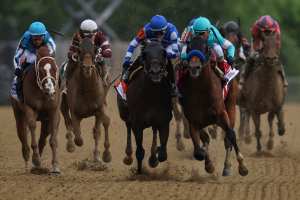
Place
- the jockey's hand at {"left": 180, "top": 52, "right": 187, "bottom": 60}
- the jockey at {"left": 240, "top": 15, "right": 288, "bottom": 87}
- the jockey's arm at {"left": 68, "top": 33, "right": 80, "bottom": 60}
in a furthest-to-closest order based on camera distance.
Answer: the jockey at {"left": 240, "top": 15, "right": 288, "bottom": 87}
the jockey's arm at {"left": 68, "top": 33, "right": 80, "bottom": 60}
the jockey's hand at {"left": 180, "top": 52, "right": 187, "bottom": 60}

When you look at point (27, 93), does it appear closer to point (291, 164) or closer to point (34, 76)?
point (34, 76)

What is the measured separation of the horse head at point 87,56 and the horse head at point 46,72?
0.55 m

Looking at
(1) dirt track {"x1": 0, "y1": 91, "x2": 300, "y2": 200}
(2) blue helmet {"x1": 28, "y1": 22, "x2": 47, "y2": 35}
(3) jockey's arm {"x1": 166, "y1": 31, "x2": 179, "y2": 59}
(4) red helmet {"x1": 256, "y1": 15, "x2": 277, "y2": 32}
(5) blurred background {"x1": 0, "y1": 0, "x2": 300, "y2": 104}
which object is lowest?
(1) dirt track {"x1": 0, "y1": 91, "x2": 300, "y2": 200}

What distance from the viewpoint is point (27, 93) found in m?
16.8

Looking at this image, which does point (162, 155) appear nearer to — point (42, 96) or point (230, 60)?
point (230, 60)

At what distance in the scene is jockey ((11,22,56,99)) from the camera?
17016 millimetres

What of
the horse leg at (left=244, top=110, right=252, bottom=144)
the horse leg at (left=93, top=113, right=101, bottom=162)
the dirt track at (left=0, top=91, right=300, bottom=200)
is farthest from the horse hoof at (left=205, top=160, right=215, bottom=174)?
the horse leg at (left=244, top=110, right=252, bottom=144)

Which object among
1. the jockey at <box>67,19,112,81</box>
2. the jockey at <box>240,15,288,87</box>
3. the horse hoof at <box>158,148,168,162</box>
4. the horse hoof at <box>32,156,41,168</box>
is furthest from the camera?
the jockey at <box>240,15,288,87</box>

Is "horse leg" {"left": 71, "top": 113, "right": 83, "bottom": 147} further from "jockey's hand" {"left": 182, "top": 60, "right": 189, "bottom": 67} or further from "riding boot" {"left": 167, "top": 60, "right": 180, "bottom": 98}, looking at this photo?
"jockey's hand" {"left": 182, "top": 60, "right": 189, "bottom": 67}

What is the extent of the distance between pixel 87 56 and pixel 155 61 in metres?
2.54

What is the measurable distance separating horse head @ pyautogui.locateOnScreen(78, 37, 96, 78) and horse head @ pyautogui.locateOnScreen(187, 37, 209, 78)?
95.5 inches

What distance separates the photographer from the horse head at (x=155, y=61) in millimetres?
14716

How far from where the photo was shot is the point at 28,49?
1731 cm

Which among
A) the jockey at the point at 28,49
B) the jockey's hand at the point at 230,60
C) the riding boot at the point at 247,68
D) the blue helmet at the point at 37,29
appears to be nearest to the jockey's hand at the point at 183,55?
the jockey's hand at the point at 230,60
